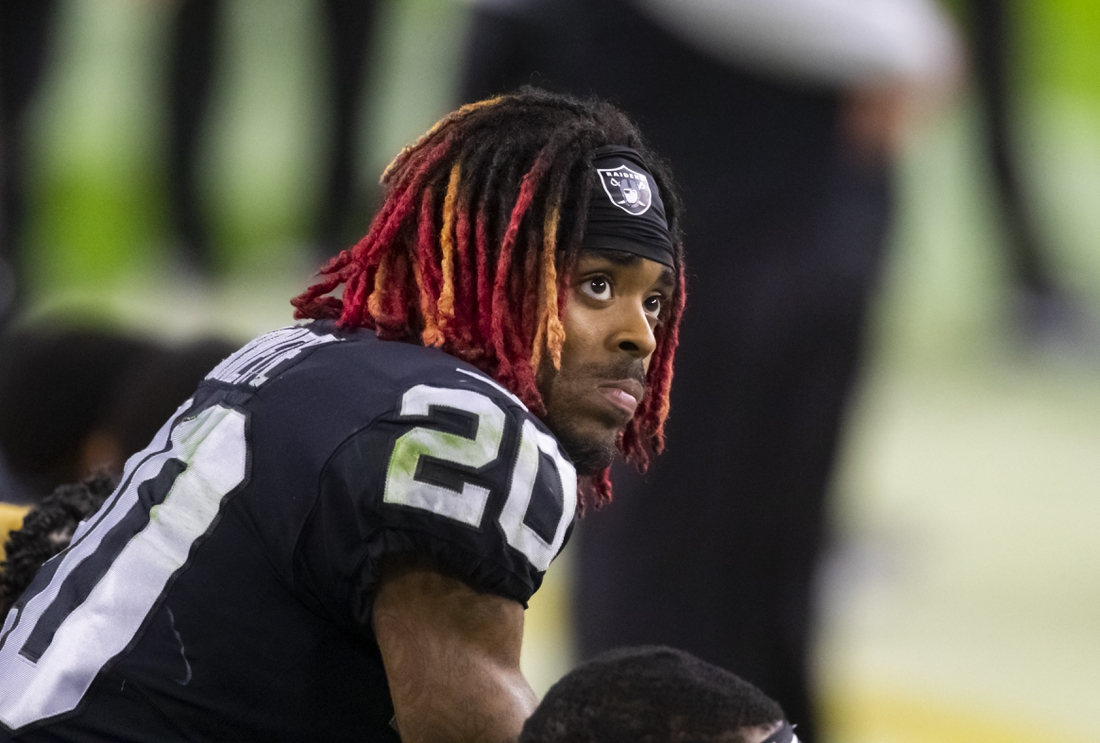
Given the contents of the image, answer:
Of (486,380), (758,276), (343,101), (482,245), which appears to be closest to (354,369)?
(486,380)

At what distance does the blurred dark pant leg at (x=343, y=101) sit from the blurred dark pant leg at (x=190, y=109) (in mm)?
378

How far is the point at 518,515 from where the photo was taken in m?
1.38

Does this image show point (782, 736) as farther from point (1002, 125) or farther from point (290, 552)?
point (1002, 125)

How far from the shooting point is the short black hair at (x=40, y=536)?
1953mm

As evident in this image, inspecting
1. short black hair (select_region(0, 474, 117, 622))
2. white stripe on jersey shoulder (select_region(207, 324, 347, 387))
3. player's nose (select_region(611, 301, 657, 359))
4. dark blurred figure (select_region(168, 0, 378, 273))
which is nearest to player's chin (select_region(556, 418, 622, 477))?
player's nose (select_region(611, 301, 657, 359))

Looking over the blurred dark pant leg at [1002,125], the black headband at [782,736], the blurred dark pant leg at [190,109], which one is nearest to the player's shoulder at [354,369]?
the black headband at [782,736]

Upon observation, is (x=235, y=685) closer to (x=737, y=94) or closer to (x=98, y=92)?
(x=737, y=94)

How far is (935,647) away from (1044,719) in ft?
0.82

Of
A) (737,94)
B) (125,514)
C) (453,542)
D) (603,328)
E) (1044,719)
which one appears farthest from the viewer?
(737,94)

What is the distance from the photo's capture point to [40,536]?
6.49 ft

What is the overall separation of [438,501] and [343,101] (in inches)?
99.6

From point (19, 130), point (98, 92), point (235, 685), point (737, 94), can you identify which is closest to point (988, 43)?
point (737, 94)

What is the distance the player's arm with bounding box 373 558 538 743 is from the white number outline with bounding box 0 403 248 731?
0.24m

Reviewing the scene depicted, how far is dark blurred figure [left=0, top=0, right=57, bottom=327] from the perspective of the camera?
156 inches
